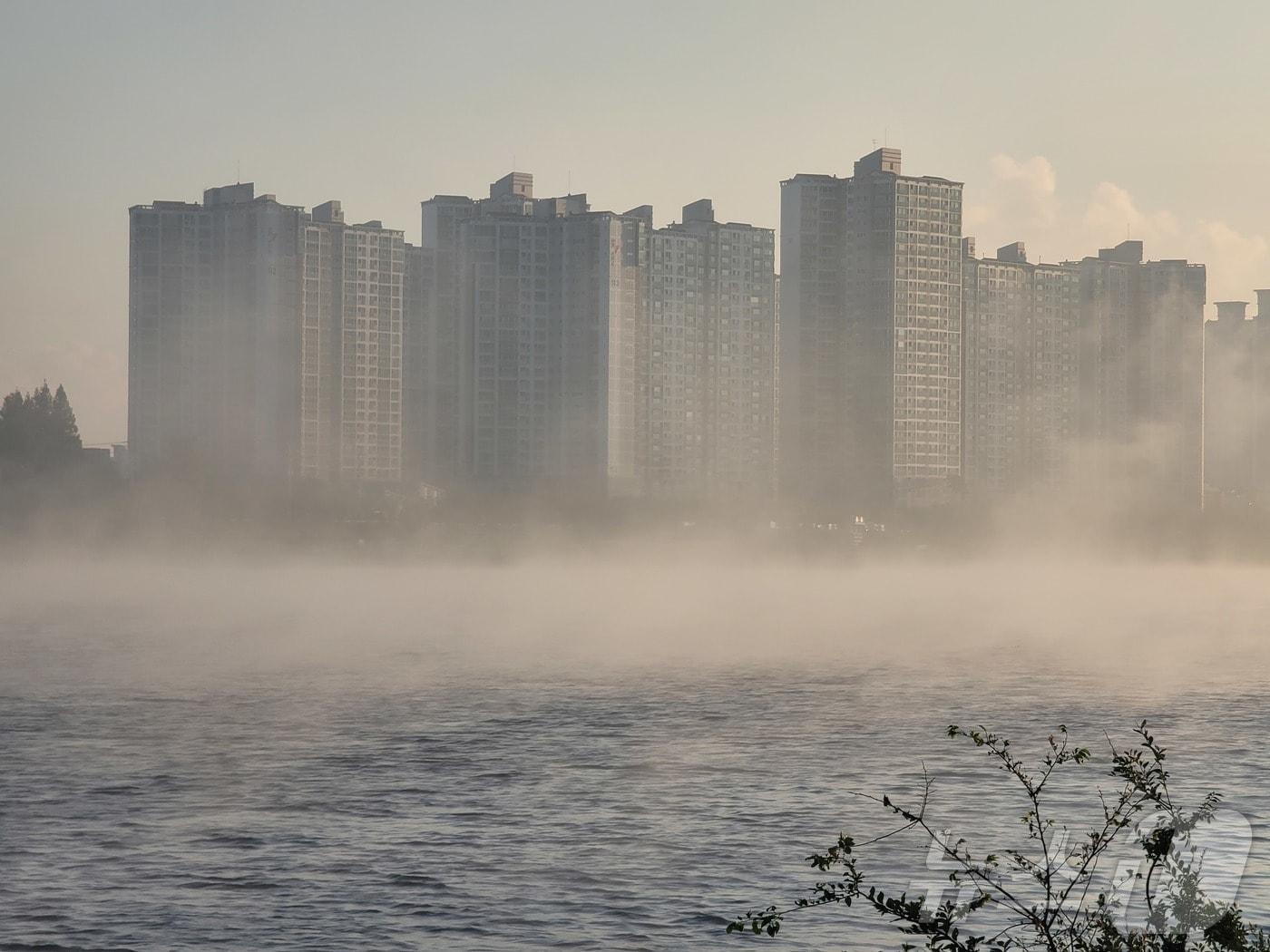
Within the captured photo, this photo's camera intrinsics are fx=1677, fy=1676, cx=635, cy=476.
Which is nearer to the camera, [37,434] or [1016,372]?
[37,434]

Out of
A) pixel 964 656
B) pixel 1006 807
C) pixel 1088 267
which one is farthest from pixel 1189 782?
pixel 1088 267

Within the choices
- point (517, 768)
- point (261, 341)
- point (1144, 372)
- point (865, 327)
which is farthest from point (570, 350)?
point (517, 768)

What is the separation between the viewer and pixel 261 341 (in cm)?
15862

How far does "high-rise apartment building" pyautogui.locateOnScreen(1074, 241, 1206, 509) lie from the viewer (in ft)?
616

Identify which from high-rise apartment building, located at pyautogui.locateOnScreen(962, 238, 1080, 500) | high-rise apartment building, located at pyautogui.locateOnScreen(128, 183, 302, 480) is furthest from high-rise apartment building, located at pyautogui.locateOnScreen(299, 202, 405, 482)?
high-rise apartment building, located at pyautogui.locateOnScreen(962, 238, 1080, 500)

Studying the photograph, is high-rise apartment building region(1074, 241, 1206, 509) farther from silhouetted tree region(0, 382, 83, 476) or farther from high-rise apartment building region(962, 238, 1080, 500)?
silhouetted tree region(0, 382, 83, 476)

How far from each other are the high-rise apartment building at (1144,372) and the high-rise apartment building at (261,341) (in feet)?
257

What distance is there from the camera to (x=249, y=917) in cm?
2578

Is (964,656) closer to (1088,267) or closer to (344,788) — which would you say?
(344,788)

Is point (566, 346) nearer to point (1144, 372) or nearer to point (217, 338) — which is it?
point (217, 338)

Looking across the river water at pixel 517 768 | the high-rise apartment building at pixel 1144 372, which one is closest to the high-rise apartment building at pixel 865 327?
the high-rise apartment building at pixel 1144 372

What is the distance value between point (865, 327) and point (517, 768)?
128214mm

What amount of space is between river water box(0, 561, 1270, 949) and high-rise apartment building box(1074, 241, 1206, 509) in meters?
76.2

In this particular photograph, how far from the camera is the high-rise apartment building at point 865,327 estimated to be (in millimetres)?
165625
